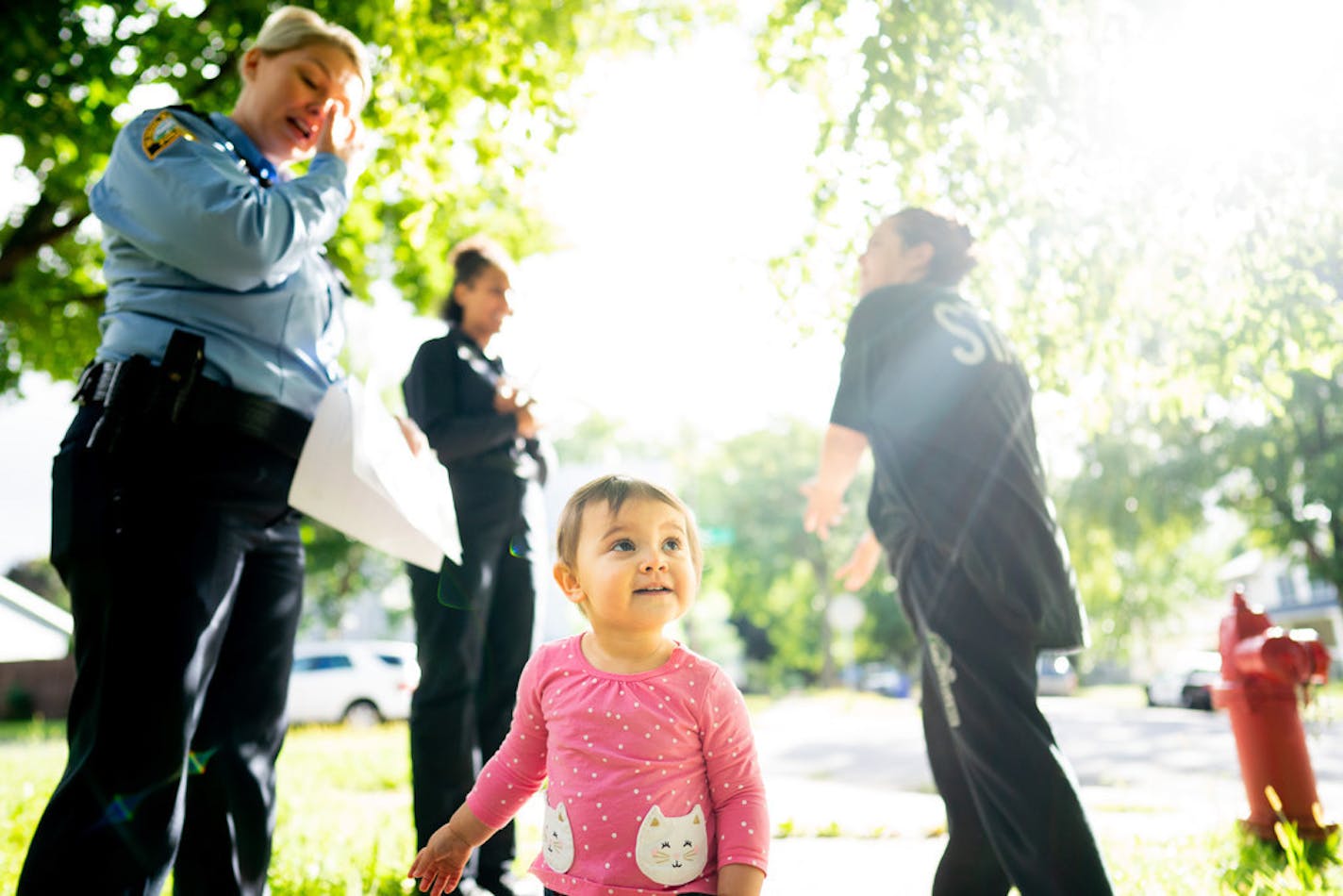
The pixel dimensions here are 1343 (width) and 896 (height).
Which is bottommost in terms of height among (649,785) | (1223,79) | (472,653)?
(649,785)

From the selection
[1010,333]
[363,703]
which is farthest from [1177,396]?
[363,703]

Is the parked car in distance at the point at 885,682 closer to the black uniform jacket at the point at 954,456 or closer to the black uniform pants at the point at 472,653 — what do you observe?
the black uniform pants at the point at 472,653

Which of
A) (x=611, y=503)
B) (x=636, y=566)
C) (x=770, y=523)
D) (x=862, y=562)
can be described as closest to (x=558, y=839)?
(x=636, y=566)

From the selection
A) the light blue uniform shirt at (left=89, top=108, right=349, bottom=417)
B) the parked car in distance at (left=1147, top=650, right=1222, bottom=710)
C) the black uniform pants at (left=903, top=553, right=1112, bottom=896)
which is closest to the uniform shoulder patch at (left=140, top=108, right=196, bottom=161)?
the light blue uniform shirt at (left=89, top=108, right=349, bottom=417)

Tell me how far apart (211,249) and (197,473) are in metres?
0.42

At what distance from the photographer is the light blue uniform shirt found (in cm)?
175

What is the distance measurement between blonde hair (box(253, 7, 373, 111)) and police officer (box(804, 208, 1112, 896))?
139cm

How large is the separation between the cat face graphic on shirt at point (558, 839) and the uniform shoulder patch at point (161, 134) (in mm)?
1441

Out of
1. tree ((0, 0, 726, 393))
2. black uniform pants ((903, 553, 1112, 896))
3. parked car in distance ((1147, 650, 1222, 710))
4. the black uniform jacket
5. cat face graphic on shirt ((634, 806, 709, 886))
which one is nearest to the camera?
cat face graphic on shirt ((634, 806, 709, 886))

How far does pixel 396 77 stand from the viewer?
18.2 feet

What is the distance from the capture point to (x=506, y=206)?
9391 mm

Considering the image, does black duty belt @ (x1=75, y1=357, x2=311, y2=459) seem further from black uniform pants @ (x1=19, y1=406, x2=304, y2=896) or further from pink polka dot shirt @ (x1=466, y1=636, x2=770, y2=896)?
pink polka dot shirt @ (x1=466, y1=636, x2=770, y2=896)

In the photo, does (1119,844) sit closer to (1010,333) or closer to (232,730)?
(1010,333)

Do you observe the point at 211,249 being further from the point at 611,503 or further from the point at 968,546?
the point at 968,546
